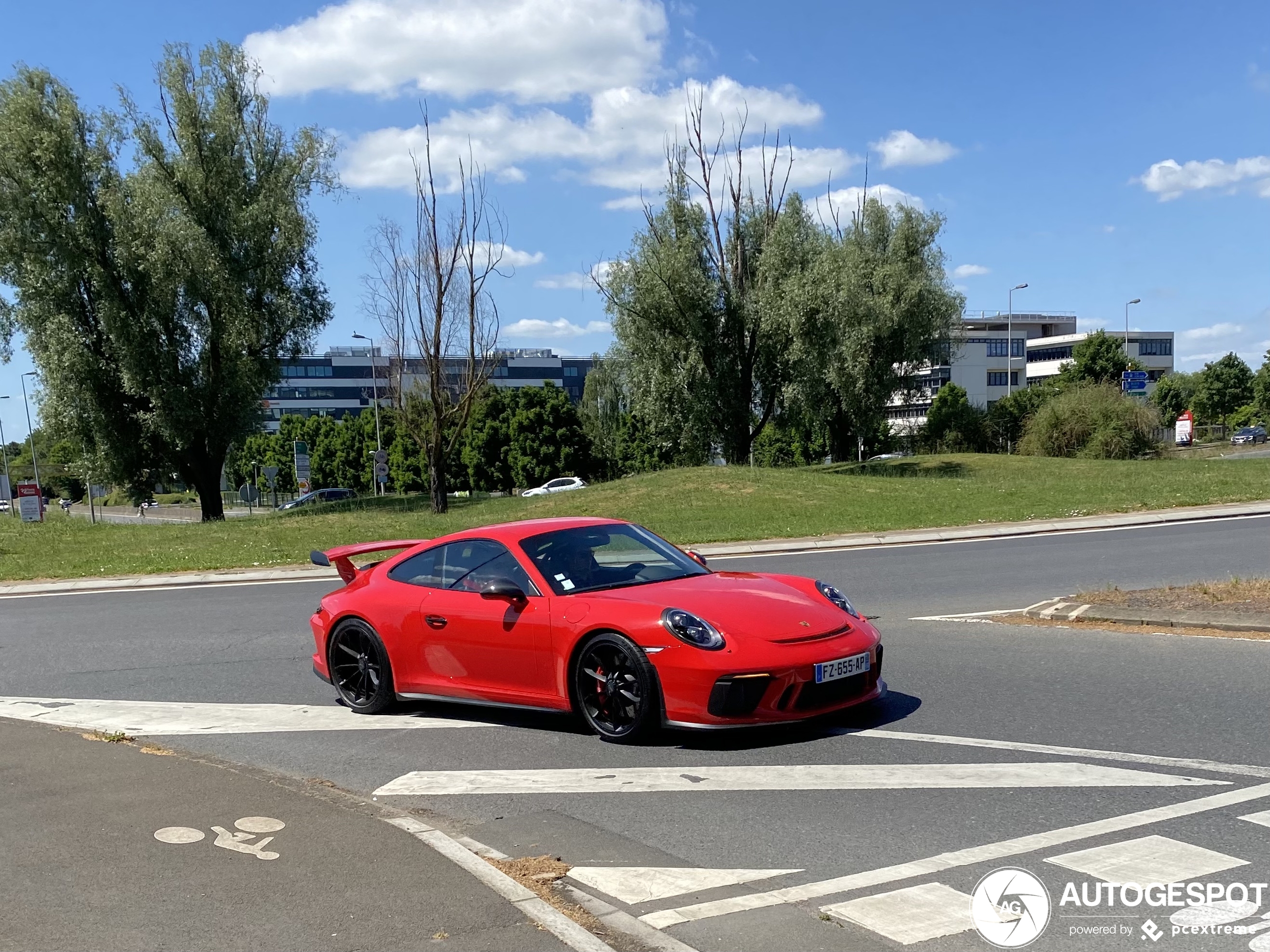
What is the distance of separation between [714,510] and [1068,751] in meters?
22.8

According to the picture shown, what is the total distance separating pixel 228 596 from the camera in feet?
54.3

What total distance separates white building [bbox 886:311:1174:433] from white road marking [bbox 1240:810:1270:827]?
290 ft

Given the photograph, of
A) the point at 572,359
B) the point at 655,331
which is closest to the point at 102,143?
the point at 655,331

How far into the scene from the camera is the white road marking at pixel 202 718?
7.71 meters

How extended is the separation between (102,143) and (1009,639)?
1429 inches

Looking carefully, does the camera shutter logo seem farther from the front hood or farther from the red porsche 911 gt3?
the front hood

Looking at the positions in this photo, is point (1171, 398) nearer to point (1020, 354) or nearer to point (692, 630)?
point (1020, 354)

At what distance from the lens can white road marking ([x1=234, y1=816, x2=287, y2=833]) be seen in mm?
5258

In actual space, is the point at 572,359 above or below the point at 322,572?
above

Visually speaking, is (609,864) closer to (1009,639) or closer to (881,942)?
(881,942)

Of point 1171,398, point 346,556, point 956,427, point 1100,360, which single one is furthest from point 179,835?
point 1171,398

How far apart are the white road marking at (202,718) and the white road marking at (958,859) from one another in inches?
141

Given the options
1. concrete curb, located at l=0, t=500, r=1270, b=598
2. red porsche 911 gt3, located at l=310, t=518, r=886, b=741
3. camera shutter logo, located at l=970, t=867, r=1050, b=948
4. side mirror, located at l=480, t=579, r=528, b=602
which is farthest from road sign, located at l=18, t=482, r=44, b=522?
camera shutter logo, located at l=970, t=867, r=1050, b=948

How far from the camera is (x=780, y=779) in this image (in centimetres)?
585
